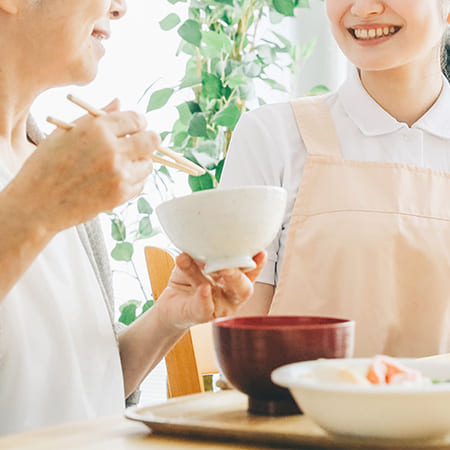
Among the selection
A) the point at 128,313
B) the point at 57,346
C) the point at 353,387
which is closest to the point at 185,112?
the point at 128,313

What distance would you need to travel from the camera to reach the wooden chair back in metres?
1.44

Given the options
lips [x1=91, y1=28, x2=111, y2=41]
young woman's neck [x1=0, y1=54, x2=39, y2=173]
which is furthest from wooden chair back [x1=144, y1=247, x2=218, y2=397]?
lips [x1=91, y1=28, x2=111, y2=41]

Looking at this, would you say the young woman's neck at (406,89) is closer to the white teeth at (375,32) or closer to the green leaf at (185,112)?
the white teeth at (375,32)


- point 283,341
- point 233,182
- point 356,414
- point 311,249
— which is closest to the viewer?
point 356,414

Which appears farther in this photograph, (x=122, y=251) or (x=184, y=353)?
(x=122, y=251)

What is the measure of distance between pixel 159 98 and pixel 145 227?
498 millimetres

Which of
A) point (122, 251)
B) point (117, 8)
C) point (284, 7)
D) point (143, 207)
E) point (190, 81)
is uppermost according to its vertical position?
point (284, 7)

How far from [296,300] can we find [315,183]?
28cm

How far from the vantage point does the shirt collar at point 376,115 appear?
1781 mm

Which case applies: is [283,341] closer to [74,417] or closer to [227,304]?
[227,304]

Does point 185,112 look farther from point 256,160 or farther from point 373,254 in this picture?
point 373,254

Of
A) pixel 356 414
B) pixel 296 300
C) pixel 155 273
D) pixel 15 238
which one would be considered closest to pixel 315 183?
pixel 296 300

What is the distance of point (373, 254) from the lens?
162 centimetres

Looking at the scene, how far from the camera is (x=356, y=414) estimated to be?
2.13 ft
